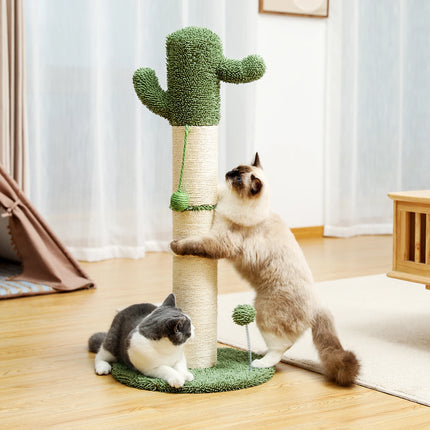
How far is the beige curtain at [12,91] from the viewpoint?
336 cm

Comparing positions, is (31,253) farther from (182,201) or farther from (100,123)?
(182,201)

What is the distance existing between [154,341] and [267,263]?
0.35m

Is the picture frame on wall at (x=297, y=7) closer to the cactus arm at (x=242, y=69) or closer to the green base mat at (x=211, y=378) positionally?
the cactus arm at (x=242, y=69)

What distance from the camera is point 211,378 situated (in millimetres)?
1910

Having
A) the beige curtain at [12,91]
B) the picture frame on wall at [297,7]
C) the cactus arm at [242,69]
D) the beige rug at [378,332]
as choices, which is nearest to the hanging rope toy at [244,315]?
the beige rug at [378,332]

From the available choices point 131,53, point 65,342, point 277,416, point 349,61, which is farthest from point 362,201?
point 277,416

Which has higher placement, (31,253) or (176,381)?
(31,253)

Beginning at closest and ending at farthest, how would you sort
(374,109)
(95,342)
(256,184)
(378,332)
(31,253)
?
(256,184), (95,342), (378,332), (31,253), (374,109)

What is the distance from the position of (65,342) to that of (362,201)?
2.80 meters

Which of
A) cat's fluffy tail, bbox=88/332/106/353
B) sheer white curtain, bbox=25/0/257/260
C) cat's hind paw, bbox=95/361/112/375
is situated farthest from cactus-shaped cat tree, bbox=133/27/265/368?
sheer white curtain, bbox=25/0/257/260

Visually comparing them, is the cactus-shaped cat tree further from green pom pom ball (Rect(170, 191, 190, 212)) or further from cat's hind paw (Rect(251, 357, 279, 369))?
cat's hind paw (Rect(251, 357, 279, 369))

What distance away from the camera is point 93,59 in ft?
12.1

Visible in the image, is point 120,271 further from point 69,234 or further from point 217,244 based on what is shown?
point 217,244

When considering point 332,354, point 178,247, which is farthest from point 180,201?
point 332,354
